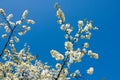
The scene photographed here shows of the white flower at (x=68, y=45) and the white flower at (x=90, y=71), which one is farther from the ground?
the white flower at (x=68, y=45)

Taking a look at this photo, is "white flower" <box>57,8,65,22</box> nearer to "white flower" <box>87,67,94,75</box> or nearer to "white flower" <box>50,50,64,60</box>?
"white flower" <box>50,50,64,60</box>

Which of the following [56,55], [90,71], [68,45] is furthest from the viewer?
[90,71]

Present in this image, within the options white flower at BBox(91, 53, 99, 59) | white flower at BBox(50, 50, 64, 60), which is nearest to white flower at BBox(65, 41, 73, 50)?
white flower at BBox(50, 50, 64, 60)

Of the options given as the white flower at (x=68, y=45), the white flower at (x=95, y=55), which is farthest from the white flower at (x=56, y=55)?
the white flower at (x=95, y=55)

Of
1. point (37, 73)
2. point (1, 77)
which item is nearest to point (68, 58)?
point (37, 73)

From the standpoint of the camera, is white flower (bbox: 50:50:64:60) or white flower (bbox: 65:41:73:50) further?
white flower (bbox: 65:41:73:50)

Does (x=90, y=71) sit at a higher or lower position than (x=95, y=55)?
lower

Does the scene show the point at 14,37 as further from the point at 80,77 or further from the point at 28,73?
the point at 80,77

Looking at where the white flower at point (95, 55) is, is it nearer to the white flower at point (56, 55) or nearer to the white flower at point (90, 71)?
the white flower at point (90, 71)

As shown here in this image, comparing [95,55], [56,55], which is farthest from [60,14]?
[95,55]

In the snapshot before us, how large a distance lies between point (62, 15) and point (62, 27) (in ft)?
1.65

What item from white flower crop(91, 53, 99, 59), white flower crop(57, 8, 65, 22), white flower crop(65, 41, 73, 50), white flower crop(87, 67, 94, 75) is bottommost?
white flower crop(87, 67, 94, 75)

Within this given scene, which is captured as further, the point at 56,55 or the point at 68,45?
the point at 68,45

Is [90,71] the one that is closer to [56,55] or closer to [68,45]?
[68,45]
